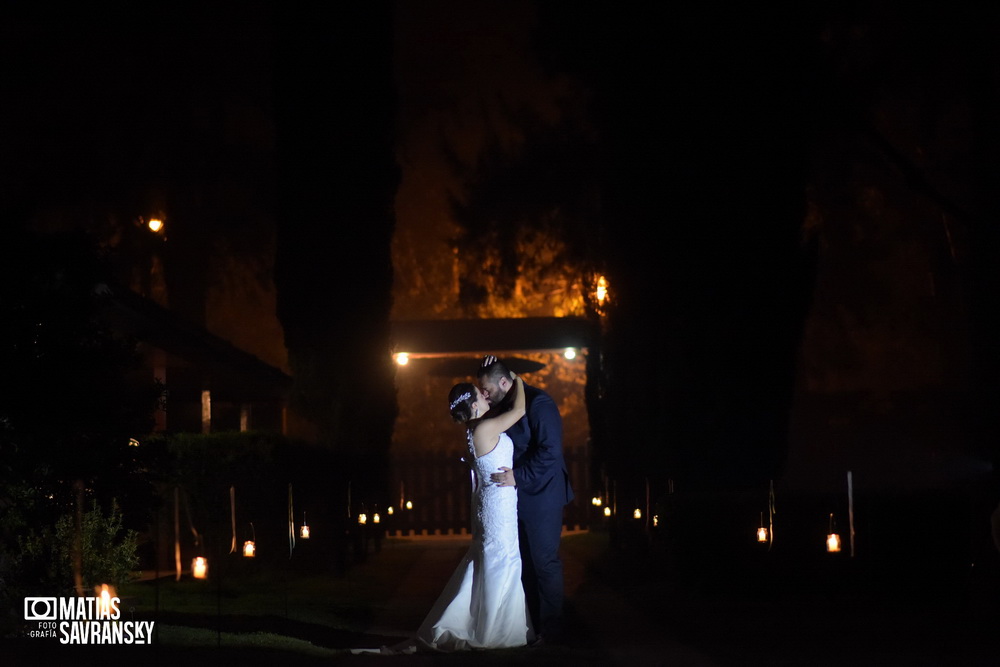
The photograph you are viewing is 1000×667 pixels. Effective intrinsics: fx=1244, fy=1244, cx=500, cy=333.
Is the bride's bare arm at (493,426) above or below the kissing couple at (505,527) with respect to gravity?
above

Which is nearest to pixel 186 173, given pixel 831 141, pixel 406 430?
pixel 406 430

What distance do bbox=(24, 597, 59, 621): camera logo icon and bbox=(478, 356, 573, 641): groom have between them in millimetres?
3323

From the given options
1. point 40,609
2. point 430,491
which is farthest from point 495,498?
point 430,491

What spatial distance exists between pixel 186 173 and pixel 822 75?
22.3m

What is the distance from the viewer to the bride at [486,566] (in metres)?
8.83

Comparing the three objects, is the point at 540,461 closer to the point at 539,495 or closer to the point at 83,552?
the point at 539,495

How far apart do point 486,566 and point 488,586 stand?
0.14 metres

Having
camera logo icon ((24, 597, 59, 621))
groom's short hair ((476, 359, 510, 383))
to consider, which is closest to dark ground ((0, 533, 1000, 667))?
camera logo icon ((24, 597, 59, 621))

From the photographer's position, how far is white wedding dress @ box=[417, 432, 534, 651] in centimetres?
882

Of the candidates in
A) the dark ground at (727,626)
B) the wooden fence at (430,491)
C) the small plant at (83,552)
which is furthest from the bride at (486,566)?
the wooden fence at (430,491)

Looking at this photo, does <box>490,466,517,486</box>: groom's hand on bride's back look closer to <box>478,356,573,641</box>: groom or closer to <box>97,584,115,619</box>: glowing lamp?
<box>478,356,573,641</box>: groom

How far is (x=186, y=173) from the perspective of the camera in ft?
113

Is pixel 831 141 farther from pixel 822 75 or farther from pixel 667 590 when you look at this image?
pixel 667 590

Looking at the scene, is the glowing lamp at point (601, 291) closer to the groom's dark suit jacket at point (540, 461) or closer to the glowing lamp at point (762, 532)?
the glowing lamp at point (762, 532)
